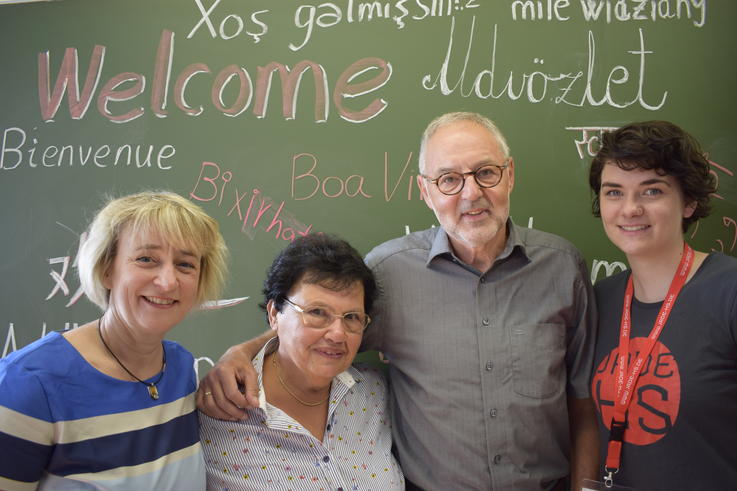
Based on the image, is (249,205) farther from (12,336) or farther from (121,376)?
(12,336)

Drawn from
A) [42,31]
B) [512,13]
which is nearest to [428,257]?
[512,13]

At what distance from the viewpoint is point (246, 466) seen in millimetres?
1710

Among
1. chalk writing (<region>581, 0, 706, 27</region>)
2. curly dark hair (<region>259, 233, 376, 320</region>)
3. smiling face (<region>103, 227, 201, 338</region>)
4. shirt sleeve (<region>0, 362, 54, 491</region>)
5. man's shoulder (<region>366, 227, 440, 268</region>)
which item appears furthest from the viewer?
chalk writing (<region>581, 0, 706, 27</region>)

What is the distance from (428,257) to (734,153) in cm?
128

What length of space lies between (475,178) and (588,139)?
656 mm

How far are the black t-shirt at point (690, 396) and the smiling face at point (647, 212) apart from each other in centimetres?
14

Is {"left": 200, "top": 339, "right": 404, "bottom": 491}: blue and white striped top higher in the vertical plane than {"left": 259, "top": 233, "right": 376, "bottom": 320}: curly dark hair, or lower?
lower

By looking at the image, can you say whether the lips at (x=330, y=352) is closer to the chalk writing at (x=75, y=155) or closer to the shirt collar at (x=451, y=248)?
the shirt collar at (x=451, y=248)

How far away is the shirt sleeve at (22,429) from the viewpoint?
128 cm

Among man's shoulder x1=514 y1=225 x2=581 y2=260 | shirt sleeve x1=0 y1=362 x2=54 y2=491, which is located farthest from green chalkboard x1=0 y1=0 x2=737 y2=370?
shirt sleeve x1=0 y1=362 x2=54 y2=491

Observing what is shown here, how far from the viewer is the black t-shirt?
153 centimetres

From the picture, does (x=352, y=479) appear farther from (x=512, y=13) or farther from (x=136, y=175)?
(x=512, y=13)

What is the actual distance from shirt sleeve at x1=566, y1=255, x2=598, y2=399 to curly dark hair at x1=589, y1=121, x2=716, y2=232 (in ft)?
1.44

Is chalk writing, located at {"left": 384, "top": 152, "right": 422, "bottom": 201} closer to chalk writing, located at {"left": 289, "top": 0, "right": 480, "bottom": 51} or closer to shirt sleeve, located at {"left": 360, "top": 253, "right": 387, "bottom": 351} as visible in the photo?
shirt sleeve, located at {"left": 360, "top": 253, "right": 387, "bottom": 351}
